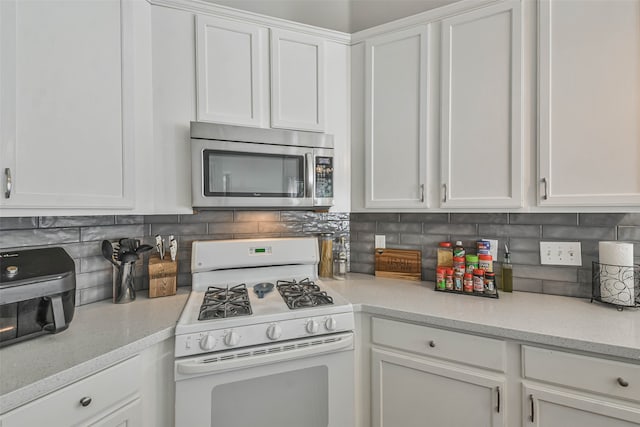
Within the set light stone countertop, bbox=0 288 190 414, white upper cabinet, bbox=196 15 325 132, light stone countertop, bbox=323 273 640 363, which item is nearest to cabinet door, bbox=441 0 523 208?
light stone countertop, bbox=323 273 640 363

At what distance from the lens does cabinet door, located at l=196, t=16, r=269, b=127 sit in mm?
1512

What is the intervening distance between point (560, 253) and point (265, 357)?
1.52 metres

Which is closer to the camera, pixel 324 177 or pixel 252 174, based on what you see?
pixel 252 174

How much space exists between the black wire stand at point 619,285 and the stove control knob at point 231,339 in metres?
1.60

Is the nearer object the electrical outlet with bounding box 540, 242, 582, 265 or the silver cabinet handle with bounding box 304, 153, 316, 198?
the electrical outlet with bounding box 540, 242, 582, 265

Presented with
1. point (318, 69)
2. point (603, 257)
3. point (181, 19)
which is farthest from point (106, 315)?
point (603, 257)

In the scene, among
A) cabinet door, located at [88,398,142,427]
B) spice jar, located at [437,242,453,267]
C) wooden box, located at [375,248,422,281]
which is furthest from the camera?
wooden box, located at [375,248,422,281]

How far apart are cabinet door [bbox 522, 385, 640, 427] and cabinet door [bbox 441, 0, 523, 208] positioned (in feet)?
2.49

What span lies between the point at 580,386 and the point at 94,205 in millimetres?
1890

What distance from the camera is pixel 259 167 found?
1.58 meters

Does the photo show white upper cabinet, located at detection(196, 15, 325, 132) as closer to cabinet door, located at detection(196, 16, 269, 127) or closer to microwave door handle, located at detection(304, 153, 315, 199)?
cabinet door, located at detection(196, 16, 269, 127)

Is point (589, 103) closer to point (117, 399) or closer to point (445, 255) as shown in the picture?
point (445, 255)

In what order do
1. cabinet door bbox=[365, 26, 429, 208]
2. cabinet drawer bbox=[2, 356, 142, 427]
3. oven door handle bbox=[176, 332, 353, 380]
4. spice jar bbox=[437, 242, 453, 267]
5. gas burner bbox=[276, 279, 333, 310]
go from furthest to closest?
spice jar bbox=[437, 242, 453, 267] → cabinet door bbox=[365, 26, 429, 208] → gas burner bbox=[276, 279, 333, 310] → oven door handle bbox=[176, 332, 353, 380] → cabinet drawer bbox=[2, 356, 142, 427]

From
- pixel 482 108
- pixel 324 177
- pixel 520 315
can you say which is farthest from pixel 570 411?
pixel 324 177
